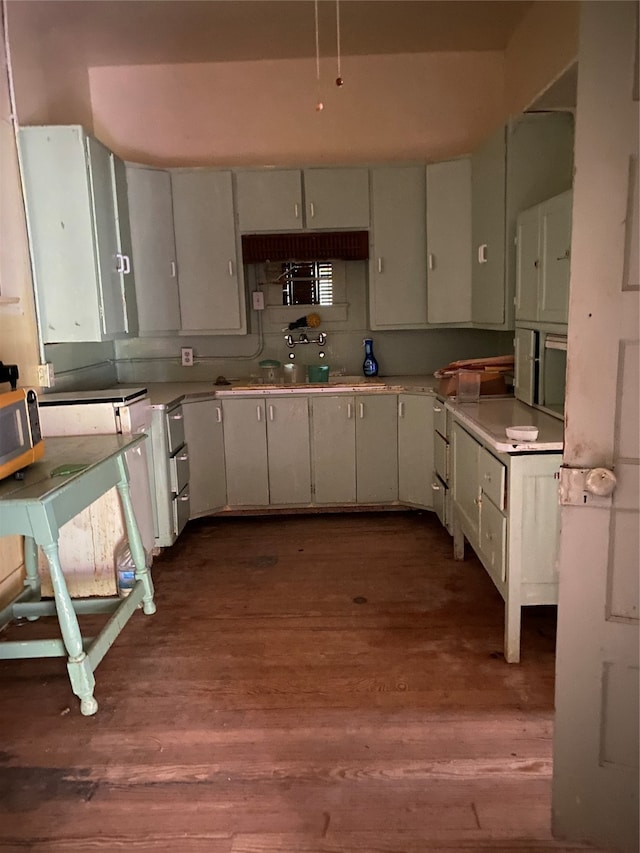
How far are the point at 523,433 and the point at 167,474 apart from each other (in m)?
2.05

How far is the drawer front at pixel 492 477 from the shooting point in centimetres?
237

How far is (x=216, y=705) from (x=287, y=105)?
12.4ft

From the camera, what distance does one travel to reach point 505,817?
171 centimetres

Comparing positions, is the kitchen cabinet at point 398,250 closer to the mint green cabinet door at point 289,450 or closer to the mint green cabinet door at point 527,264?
the mint green cabinet door at point 289,450

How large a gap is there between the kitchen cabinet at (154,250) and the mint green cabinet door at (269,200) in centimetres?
47

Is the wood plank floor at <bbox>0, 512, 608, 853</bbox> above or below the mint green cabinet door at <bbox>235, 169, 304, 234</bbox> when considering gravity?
below

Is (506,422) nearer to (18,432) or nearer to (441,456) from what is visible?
(441,456)

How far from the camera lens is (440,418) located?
3.66 metres

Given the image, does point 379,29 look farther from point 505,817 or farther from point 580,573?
point 505,817

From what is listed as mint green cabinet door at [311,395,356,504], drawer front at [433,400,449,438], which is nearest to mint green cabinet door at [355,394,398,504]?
mint green cabinet door at [311,395,356,504]

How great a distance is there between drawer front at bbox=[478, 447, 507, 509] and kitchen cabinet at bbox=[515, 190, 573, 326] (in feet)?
2.02

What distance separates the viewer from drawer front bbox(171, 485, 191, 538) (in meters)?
3.62

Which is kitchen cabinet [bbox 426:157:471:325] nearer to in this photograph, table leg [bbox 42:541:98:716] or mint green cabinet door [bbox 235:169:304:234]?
mint green cabinet door [bbox 235:169:304:234]

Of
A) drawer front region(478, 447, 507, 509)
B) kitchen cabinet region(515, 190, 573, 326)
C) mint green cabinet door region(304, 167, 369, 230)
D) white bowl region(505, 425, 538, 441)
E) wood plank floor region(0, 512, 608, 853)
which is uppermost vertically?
mint green cabinet door region(304, 167, 369, 230)
